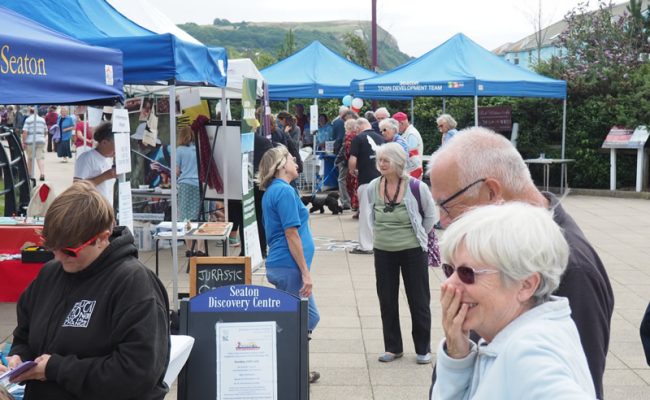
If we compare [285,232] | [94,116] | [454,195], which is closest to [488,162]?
[454,195]

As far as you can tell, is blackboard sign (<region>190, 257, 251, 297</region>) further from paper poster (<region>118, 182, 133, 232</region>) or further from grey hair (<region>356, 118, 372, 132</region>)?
grey hair (<region>356, 118, 372, 132</region>)

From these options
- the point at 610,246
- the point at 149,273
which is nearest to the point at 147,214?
the point at 610,246

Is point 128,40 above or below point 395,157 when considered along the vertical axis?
above

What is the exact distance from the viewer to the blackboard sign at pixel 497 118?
20.8 metres

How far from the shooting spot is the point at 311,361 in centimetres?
677

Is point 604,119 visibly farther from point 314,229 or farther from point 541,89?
point 314,229

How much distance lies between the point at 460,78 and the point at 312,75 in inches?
215

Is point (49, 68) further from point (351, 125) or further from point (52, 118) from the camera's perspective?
point (52, 118)

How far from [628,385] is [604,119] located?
48.2 feet

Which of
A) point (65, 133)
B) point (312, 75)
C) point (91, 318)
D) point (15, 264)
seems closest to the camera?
point (91, 318)

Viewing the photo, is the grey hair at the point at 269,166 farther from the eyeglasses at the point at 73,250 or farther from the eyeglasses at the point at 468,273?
the eyeglasses at the point at 468,273

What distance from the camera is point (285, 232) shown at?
19.2 ft

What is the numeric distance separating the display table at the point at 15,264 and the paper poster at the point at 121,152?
1.17m

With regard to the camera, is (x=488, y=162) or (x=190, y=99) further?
(x=190, y=99)
